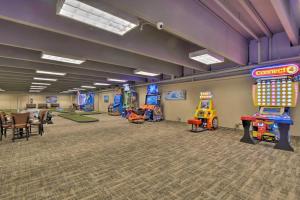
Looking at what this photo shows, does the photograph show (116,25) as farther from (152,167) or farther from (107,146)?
(107,146)

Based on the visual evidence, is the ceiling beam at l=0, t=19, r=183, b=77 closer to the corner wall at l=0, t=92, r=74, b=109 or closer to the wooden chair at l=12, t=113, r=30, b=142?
the wooden chair at l=12, t=113, r=30, b=142

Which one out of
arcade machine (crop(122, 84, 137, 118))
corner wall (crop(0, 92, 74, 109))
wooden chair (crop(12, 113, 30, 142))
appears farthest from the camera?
corner wall (crop(0, 92, 74, 109))

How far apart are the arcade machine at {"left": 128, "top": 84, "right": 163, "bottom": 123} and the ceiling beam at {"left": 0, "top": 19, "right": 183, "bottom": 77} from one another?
12.0 ft

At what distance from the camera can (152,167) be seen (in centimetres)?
302

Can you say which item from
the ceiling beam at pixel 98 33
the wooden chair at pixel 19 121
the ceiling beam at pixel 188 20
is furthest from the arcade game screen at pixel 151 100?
the wooden chair at pixel 19 121

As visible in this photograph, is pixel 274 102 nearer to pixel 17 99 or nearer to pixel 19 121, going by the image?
pixel 19 121

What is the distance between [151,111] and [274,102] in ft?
21.8

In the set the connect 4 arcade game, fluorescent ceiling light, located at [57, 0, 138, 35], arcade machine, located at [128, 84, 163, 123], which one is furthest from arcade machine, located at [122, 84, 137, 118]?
fluorescent ceiling light, located at [57, 0, 138, 35]

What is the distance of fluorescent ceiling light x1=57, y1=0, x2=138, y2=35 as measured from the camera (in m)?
2.31

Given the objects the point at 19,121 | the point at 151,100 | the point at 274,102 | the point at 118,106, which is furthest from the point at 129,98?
the point at 274,102

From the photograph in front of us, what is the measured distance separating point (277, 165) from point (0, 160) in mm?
5943

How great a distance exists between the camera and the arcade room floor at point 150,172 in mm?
2154

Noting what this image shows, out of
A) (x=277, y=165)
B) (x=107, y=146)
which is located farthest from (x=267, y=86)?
(x=107, y=146)

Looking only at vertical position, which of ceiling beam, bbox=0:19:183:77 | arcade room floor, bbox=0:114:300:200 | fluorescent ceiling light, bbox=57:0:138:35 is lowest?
arcade room floor, bbox=0:114:300:200
